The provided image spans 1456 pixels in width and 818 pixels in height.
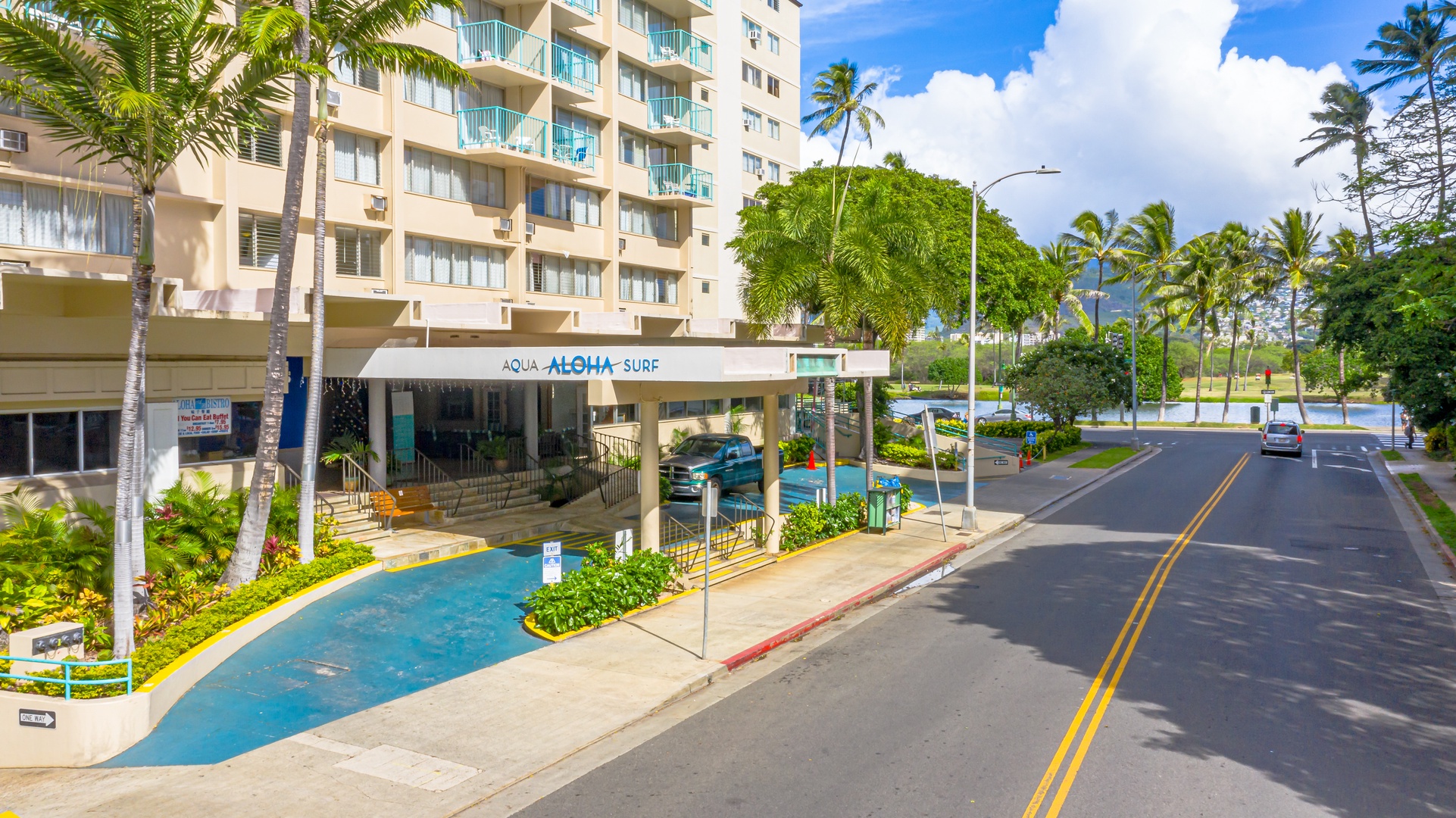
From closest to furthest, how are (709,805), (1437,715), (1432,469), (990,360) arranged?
(709,805) → (1437,715) → (1432,469) → (990,360)

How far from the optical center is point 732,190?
41.6 metres

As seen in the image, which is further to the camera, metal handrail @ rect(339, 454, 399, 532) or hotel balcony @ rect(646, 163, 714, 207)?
hotel balcony @ rect(646, 163, 714, 207)

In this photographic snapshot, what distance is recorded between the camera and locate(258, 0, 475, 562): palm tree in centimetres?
1495

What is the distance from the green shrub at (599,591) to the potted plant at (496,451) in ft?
28.5

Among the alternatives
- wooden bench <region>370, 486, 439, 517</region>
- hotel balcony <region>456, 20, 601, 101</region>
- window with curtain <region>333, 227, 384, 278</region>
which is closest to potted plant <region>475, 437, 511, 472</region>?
wooden bench <region>370, 486, 439, 517</region>

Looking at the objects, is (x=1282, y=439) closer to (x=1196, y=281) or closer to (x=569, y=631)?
(x=1196, y=281)

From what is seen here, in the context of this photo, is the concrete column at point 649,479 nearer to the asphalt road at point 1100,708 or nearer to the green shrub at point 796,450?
the asphalt road at point 1100,708

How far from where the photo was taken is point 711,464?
2681 centimetres

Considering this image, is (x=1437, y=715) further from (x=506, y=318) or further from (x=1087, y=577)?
(x=506, y=318)

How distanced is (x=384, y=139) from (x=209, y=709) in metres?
17.6

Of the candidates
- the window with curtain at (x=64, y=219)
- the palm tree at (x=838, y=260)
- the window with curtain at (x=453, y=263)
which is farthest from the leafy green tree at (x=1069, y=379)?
the window with curtain at (x=64, y=219)

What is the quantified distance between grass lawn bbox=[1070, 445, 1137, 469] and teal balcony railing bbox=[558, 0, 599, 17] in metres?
26.3

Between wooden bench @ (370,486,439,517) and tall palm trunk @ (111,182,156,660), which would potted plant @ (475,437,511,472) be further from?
tall palm trunk @ (111,182,156,660)

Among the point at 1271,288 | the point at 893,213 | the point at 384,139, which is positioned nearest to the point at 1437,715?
the point at 893,213
